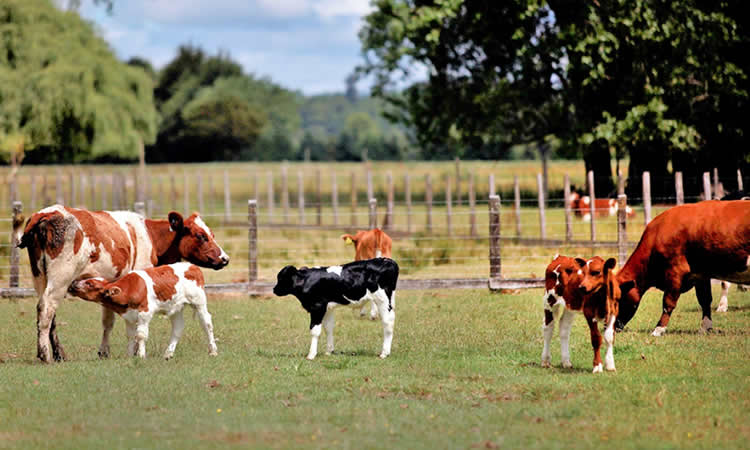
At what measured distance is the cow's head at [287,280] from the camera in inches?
456

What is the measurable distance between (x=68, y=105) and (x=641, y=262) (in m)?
36.9

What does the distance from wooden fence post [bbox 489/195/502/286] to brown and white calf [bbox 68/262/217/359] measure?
24.5ft

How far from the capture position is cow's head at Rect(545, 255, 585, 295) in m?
10.4

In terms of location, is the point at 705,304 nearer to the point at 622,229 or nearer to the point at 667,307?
the point at 667,307

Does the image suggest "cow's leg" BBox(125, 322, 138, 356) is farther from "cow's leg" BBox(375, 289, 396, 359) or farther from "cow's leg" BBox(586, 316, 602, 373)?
"cow's leg" BBox(586, 316, 602, 373)

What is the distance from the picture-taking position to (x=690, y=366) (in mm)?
10664

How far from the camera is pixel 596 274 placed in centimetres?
1022

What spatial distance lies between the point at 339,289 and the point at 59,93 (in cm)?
3586

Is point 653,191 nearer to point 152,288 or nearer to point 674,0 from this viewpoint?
point 674,0

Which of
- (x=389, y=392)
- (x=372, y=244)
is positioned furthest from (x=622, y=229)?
(x=389, y=392)

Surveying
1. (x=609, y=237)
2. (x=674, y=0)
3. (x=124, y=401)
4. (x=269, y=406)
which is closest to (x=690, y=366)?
(x=269, y=406)

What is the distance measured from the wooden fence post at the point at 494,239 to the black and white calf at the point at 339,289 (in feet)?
22.4

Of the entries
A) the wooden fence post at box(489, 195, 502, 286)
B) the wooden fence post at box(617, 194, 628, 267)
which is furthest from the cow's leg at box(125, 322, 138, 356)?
the wooden fence post at box(617, 194, 628, 267)

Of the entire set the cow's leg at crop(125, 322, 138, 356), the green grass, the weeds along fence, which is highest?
the weeds along fence
